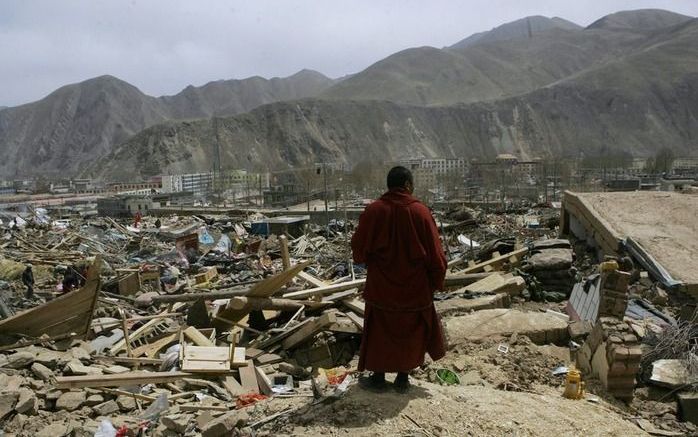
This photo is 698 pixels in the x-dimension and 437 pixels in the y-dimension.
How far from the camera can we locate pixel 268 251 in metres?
15.6

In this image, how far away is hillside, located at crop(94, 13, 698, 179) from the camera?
80.6 metres

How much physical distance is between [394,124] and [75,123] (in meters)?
73.8

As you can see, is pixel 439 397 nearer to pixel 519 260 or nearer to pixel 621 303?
pixel 621 303

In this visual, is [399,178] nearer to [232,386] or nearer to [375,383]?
[375,383]

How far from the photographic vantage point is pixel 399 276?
10.6ft

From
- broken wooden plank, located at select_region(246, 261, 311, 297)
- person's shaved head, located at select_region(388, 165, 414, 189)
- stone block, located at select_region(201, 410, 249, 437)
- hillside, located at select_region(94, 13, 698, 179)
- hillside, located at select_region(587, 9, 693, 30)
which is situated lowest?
stone block, located at select_region(201, 410, 249, 437)

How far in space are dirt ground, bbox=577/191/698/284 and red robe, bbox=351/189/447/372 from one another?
465cm

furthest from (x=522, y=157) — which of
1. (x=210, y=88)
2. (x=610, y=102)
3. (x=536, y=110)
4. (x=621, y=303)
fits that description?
(x=210, y=88)

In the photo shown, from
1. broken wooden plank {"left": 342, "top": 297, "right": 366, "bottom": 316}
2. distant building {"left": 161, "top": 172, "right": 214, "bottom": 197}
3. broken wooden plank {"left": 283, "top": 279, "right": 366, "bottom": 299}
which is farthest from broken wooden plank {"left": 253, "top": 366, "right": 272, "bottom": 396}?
distant building {"left": 161, "top": 172, "right": 214, "bottom": 197}

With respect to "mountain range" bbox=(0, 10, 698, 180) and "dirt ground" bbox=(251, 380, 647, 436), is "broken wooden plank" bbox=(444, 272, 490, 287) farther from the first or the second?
"mountain range" bbox=(0, 10, 698, 180)

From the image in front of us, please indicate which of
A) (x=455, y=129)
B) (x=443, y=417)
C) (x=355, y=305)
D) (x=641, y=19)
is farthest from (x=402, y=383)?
(x=641, y=19)

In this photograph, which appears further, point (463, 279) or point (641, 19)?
point (641, 19)

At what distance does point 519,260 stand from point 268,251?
346 inches

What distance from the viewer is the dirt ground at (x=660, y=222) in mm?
7055
